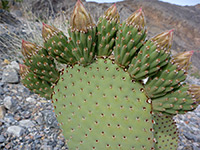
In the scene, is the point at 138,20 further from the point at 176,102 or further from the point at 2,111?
the point at 2,111

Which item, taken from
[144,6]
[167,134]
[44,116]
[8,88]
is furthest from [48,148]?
[144,6]

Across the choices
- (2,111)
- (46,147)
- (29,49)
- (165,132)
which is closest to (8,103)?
Result: (2,111)

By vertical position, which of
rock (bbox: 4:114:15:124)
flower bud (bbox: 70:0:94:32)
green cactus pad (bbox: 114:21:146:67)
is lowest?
rock (bbox: 4:114:15:124)

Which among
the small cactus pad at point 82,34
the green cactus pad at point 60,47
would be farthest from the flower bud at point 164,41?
the green cactus pad at point 60,47

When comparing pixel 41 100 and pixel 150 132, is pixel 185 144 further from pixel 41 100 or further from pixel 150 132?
pixel 41 100

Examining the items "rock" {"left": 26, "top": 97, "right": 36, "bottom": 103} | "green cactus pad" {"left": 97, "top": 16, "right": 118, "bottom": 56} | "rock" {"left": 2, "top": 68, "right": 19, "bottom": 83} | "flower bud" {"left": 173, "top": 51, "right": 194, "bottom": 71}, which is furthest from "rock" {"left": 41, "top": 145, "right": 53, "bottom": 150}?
"flower bud" {"left": 173, "top": 51, "right": 194, "bottom": 71}

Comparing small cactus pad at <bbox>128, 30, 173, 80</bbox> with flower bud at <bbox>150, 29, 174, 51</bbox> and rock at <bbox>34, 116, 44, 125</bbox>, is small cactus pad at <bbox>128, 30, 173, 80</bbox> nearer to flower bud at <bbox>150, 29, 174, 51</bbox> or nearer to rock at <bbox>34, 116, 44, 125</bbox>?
flower bud at <bbox>150, 29, 174, 51</bbox>

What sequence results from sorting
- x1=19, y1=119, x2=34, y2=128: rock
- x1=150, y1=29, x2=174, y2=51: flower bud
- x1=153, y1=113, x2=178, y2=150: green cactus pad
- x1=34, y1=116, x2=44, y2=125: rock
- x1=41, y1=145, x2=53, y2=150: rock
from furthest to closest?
x1=34, y1=116, x2=44, y2=125: rock < x1=19, y1=119, x2=34, y2=128: rock < x1=41, y1=145, x2=53, y2=150: rock < x1=153, y1=113, x2=178, y2=150: green cactus pad < x1=150, y1=29, x2=174, y2=51: flower bud
